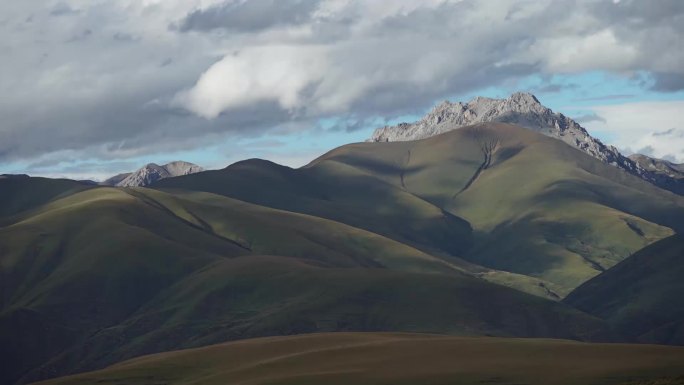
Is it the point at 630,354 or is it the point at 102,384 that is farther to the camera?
the point at 102,384

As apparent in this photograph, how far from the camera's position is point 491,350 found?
620ft

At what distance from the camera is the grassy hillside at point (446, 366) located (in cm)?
16138

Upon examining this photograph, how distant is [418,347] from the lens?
196 metres

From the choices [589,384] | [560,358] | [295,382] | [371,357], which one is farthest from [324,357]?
[589,384]

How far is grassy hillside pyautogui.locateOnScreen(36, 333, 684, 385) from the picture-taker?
161 m

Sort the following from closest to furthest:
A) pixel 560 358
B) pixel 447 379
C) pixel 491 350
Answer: pixel 447 379 → pixel 560 358 → pixel 491 350

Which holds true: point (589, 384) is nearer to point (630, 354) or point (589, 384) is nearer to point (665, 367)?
point (665, 367)

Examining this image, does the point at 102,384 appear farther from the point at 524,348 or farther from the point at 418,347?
the point at 524,348

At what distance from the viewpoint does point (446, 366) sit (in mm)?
174750

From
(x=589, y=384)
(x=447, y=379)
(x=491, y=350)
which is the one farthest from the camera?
(x=491, y=350)

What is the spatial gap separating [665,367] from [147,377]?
7984cm

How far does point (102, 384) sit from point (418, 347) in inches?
1921

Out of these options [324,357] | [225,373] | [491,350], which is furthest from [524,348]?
[225,373]

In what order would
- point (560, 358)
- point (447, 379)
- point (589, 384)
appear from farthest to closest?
point (560, 358)
point (447, 379)
point (589, 384)
